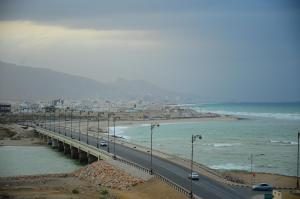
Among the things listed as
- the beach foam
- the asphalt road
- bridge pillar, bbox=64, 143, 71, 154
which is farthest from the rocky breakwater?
bridge pillar, bbox=64, 143, 71, 154

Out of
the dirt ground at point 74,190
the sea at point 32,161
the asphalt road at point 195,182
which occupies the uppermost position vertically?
the asphalt road at point 195,182

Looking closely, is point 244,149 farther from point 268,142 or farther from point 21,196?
point 21,196

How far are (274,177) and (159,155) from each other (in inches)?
593

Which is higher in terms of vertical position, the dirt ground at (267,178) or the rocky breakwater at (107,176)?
the rocky breakwater at (107,176)

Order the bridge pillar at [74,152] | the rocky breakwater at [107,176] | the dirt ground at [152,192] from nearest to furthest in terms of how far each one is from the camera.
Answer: the dirt ground at [152,192] → the rocky breakwater at [107,176] → the bridge pillar at [74,152]

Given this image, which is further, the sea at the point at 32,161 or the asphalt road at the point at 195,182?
the sea at the point at 32,161

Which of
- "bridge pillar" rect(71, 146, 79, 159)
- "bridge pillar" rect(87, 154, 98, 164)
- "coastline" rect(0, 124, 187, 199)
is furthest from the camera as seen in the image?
"bridge pillar" rect(71, 146, 79, 159)

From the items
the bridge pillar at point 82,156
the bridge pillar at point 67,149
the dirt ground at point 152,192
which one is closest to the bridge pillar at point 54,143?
the bridge pillar at point 67,149

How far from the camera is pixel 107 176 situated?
4684 centimetres

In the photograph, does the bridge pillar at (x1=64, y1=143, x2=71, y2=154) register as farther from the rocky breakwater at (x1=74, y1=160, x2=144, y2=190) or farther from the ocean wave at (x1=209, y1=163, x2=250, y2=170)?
the ocean wave at (x1=209, y1=163, x2=250, y2=170)

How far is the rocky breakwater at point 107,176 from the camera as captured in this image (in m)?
42.8

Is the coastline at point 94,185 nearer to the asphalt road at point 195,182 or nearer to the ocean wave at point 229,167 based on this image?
the asphalt road at point 195,182

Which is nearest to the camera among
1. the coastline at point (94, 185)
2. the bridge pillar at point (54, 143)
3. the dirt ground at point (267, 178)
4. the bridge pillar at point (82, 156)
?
the coastline at point (94, 185)

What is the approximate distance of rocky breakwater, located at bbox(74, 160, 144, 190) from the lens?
42.8 m
